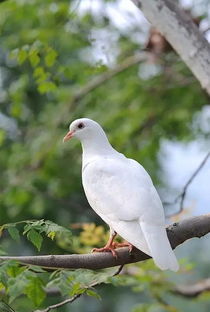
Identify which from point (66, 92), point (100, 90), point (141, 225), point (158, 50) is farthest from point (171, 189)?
point (141, 225)

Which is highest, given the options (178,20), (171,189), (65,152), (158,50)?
(178,20)

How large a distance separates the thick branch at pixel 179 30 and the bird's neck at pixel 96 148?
1.70ft

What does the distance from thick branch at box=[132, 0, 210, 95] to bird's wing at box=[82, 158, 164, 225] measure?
1.77 ft

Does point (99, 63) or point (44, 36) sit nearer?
point (99, 63)

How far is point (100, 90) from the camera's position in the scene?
7.55 meters

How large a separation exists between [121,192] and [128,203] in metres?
0.09

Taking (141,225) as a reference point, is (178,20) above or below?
above

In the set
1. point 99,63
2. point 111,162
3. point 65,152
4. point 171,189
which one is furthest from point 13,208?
point 111,162

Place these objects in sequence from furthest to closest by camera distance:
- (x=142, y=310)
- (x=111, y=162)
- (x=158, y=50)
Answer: (x=158, y=50) < (x=142, y=310) < (x=111, y=162)

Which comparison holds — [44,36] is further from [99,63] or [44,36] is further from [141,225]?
[141,225]

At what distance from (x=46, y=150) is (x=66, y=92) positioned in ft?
1.78

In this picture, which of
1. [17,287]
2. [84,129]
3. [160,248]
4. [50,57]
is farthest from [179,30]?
[17,287]

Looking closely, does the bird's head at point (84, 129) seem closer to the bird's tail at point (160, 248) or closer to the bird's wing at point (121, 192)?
the bird's wing at point (121, 192)

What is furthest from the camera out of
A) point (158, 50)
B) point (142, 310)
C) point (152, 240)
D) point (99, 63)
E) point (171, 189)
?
point (171, 189)
